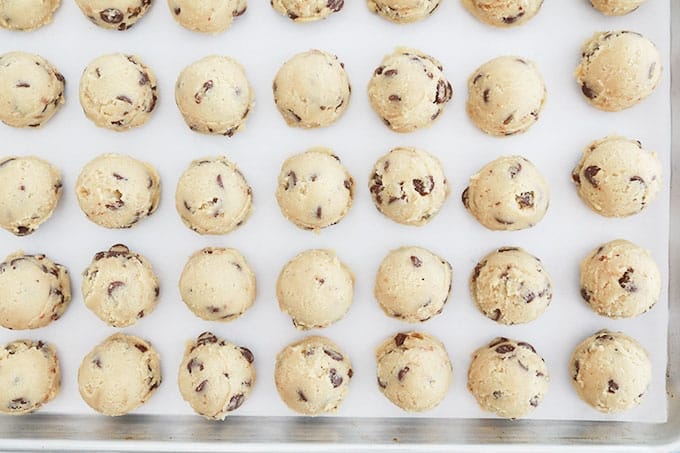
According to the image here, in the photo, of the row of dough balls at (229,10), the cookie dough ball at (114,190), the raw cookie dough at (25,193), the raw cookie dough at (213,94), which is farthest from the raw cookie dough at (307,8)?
the raw cookie dough at (25,193)

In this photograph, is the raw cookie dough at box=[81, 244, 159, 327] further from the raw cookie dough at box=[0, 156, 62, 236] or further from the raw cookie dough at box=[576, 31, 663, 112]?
the raw cookie dough at box=[576, 31, 663, 112]

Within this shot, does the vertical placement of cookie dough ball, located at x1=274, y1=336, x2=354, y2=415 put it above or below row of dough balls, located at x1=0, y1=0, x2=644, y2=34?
below

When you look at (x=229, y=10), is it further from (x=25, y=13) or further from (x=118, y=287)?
(x=118, y=287)

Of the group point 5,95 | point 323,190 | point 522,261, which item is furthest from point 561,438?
point 5,95

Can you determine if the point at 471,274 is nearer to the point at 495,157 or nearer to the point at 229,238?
the point at 495,157

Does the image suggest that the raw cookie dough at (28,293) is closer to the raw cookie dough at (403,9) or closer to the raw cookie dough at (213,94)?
the raw cookie dough at (213,94)

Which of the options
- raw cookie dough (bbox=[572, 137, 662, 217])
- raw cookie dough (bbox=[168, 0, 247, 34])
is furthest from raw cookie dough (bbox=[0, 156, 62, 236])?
raw cookie dough (bbox=[572, 137, 662, 217])
